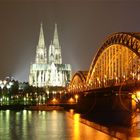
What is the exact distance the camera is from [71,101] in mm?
142125

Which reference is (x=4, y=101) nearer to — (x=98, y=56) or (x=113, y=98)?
(x=98, y=56)

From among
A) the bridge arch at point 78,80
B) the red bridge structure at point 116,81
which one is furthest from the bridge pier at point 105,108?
the bridge arch at point 78,80

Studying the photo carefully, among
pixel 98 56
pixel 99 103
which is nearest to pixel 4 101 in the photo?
pixel 98 56

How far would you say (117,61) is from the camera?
3910 inches

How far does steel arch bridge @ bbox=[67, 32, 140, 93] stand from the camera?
261 ft

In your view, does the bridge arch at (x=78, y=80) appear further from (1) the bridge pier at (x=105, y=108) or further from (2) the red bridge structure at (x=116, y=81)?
(1) the bridge pier at (x=105, y=108)

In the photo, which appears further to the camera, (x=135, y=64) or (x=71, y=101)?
(x=71, y=101)

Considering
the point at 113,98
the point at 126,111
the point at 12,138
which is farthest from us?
the point at 113,98

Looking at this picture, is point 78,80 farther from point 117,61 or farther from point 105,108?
point 105,108

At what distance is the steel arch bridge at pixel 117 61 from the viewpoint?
261ft

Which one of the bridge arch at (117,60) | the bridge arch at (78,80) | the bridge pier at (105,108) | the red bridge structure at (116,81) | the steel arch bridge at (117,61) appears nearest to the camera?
the bridge pier at (105,108)

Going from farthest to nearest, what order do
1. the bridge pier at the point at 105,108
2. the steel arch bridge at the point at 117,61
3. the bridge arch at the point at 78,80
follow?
the bridge arch at the point at 78,80, the steel arch bridge at the point at 117,61, the bridge pier at the point at 105,108

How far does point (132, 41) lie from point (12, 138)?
47946 millimetres

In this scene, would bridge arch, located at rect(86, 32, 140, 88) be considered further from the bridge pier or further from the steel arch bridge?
the bridge pier
